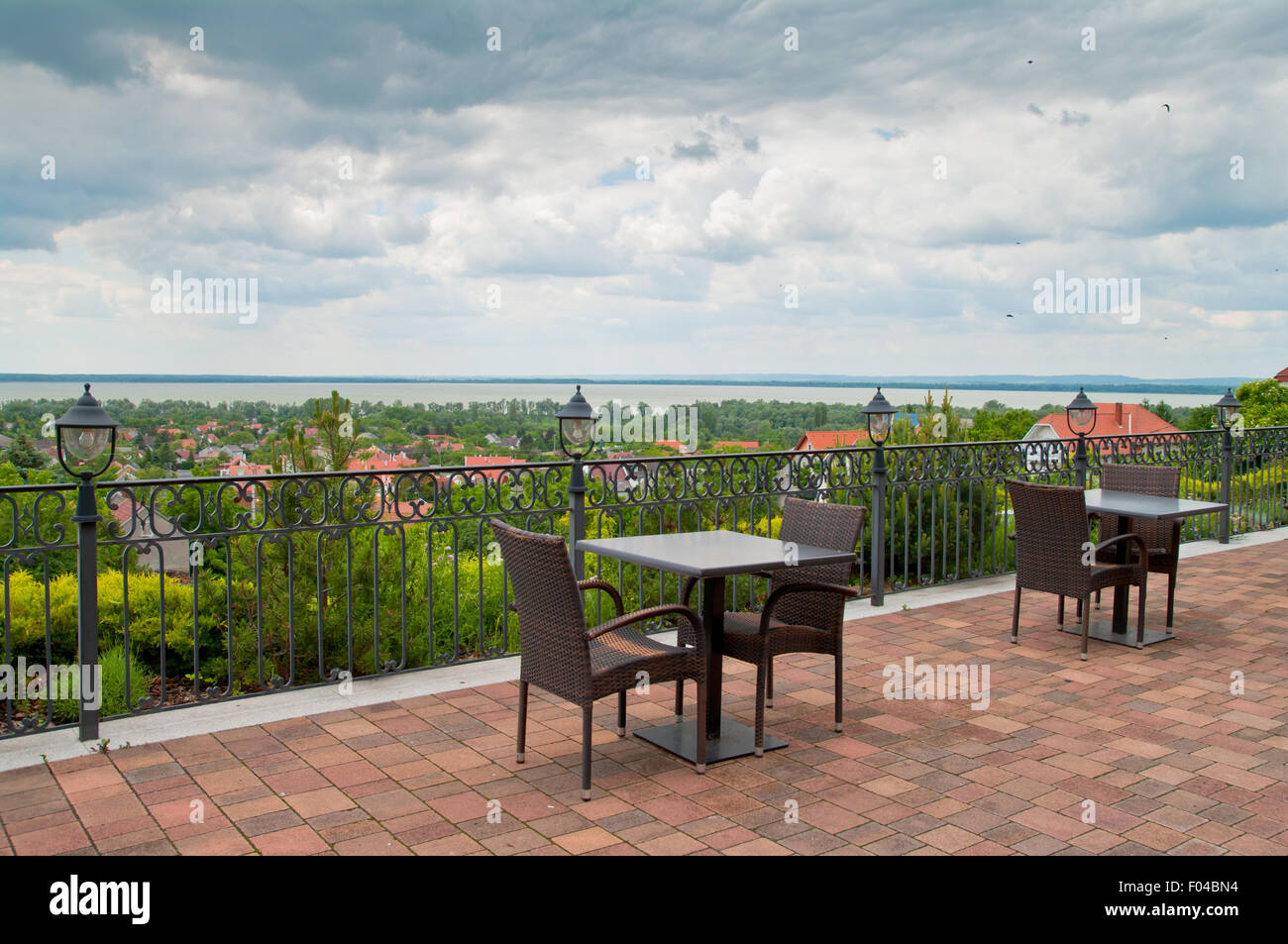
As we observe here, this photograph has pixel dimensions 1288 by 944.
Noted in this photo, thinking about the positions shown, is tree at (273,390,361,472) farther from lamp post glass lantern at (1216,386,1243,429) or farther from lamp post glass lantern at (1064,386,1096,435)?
lamp post glass lantern at (1216,386,1243,429)

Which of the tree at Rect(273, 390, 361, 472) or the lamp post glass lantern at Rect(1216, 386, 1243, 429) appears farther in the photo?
the lamp post glass lantern at Rect(1216, 386, 1243, 429)

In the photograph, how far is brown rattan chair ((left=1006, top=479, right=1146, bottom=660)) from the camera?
207 inches

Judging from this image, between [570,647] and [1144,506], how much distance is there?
4.23 meters

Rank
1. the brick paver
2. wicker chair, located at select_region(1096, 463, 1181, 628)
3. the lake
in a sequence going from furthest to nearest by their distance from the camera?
the lake → wicker chair, located at select_region(1096, 463, 1181, 628) → the brick paver

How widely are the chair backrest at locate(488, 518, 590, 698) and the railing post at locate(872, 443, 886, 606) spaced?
3.74 meters

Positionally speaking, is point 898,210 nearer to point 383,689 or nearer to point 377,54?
point 377,54

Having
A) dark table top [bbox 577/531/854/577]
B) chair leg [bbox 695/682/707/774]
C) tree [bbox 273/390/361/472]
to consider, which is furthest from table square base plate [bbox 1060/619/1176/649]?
tree [bbox 273/390/361/472]

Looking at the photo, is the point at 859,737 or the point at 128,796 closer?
the point at 128,796

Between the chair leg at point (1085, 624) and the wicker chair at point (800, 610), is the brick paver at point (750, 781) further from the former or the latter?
the wicker chair at point (800, 610)

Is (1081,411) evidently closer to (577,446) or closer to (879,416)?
(879,416)
